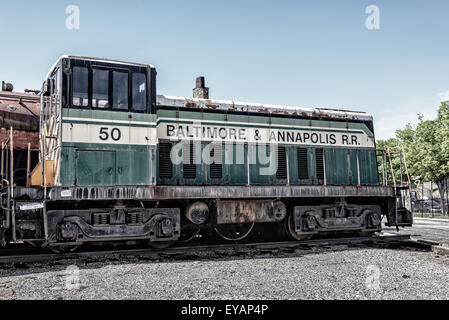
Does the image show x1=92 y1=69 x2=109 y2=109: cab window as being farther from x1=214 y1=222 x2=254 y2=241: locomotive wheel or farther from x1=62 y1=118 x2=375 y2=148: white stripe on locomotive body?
x1=214 y1=222 x2=254 y2=241: locomotive wheel

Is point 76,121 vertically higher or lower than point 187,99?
lower

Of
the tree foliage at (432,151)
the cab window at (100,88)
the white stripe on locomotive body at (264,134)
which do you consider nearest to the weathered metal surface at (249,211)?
the white stripe on locomotive body at (264,134)

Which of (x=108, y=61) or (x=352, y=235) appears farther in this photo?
(x=352, y=235)

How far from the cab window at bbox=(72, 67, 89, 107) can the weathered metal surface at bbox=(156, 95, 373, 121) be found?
157 centimetres

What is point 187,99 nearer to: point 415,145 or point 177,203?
point 177,203

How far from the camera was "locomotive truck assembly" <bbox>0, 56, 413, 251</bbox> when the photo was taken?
7.57m

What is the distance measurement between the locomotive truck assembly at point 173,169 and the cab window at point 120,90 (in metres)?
0.02

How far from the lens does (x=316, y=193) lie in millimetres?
9523

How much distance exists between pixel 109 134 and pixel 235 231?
13.2 feet

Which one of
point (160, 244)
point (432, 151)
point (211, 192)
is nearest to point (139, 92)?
point (211, 192)
